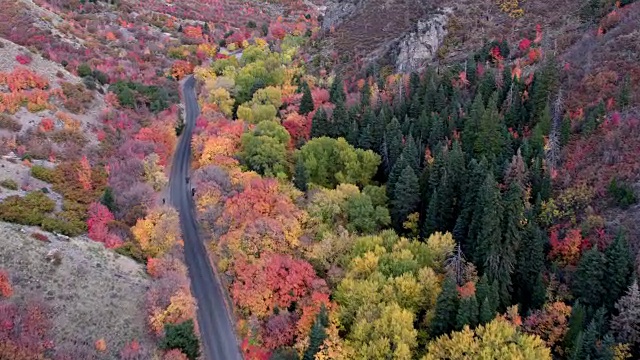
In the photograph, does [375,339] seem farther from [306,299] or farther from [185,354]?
[185,354]

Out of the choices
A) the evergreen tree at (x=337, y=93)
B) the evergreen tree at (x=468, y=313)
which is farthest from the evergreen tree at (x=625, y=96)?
the evergreen tree at (x=337, y=93)

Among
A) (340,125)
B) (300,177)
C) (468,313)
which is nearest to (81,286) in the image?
(300,177)

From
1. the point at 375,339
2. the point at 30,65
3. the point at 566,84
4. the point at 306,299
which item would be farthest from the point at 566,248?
the point at 30,65

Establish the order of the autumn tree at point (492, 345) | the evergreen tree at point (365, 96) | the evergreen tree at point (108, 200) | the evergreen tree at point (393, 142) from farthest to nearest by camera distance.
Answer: the evergreen tree at point (365, 96) < the evergreen tree at point (393, 142) < the evergreen tree at point (108, 200) < the autumn tree at point (492, 345)

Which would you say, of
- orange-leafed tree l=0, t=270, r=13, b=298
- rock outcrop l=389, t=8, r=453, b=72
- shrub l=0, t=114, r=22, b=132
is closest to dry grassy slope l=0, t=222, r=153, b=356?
orange-leafed tree l=0, t=270, r=13, b=298

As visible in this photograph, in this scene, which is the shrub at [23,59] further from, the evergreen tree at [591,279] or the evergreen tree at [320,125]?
the evergreen tree at [591,279]

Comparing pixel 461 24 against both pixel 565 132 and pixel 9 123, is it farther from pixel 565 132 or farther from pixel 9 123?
pixel 9 123
